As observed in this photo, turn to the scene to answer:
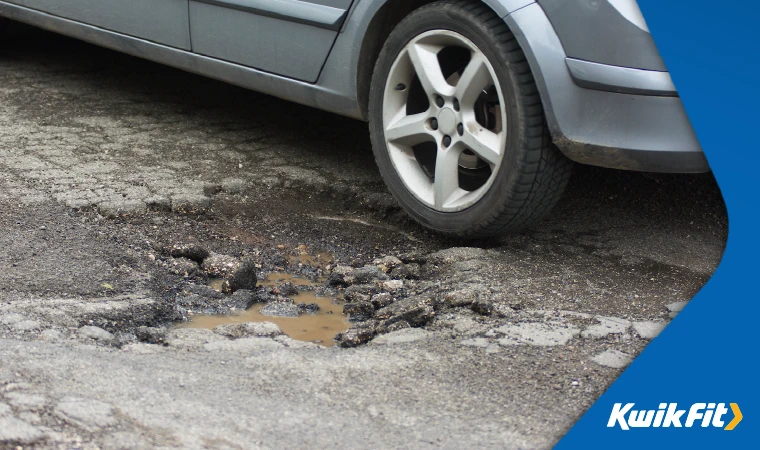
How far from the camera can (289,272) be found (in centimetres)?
339

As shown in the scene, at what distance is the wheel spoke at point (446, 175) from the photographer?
3293 millimetres

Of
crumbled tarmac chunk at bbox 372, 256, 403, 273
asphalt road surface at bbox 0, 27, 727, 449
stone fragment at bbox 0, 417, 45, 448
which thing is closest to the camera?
stone fragment at bbox 0, 417, 45, 448

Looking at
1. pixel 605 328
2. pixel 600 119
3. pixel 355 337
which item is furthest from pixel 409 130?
pixel 605 328

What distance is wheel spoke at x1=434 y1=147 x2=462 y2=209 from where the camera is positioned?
3293 millimetres

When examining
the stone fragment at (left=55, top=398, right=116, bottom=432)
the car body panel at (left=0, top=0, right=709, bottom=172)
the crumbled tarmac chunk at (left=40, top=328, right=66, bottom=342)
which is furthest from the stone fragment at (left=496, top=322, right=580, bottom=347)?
the crumbled tarmac chunk at (left=40, top=328, right=66, bottom=342)

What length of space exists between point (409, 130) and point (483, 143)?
36 centimetres

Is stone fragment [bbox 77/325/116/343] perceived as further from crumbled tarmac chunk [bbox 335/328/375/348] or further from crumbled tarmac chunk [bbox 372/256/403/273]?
crumbled tarmac chunk [bbox 372/256/403/273]

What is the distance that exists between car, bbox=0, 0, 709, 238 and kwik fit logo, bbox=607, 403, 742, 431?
3.14 feet

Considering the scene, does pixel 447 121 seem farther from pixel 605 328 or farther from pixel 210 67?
pixel 210 67

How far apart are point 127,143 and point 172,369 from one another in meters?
2.38

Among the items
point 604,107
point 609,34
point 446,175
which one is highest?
point 609,34

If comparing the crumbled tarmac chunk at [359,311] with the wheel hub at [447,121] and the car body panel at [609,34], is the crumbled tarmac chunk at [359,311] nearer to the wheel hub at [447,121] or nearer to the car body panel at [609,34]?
the wheel hub at [447,121]

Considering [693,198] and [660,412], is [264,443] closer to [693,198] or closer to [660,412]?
[660,412]

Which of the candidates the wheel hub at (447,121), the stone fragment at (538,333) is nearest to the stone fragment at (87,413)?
the stone fragment at (538,333)
